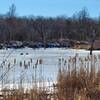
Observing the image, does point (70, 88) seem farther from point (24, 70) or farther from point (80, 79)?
point (24, 70)

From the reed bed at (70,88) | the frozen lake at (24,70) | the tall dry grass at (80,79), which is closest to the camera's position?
the reed bed at (70,88)

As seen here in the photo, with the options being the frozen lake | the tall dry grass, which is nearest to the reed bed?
the tall dry grass

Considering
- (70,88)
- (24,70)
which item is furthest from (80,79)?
(24,70)

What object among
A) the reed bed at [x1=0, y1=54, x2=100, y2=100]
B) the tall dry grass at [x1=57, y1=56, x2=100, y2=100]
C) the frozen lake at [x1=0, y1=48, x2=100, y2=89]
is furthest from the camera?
the tall dry grass at [x1=57, y1=56, x2=100, y2=100]

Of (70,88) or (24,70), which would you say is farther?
(24,70)

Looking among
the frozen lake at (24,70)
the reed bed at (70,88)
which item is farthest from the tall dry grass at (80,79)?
the frozen lake at (24,70)

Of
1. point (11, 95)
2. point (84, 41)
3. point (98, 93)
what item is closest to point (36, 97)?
point (11, 95)

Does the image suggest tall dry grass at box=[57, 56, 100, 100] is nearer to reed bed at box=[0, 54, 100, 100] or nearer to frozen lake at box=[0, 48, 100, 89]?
reed bed at box=[0, 54, 100, 100]

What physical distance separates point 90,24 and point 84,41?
4754mm

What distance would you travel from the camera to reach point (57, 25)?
91.2 m

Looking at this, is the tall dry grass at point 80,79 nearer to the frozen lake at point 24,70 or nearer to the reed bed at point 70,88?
the reed bed at point 70,88

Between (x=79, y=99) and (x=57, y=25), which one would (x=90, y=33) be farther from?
(x=79, y=99)

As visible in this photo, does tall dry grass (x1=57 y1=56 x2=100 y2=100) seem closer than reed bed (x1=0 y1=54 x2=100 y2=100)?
No

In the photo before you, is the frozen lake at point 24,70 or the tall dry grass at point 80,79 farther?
the tall dry grass at point 80,79
